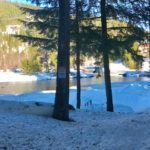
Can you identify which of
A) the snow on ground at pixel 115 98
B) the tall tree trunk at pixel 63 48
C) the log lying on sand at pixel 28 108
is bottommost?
the snow on ground at pixel 115 98

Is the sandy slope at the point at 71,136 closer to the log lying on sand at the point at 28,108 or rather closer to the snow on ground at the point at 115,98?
the log lying on sand at the point at 28,108

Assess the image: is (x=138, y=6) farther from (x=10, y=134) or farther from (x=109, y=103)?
(x=10, y=134)

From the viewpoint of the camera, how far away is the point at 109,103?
19953 mm

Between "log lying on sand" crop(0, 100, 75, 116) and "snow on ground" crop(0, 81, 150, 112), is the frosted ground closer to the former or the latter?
"log lying on sand" crop(0, 100, 75, 116)

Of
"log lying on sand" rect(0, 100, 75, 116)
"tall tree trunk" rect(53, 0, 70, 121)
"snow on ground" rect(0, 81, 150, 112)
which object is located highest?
"tall tree trunk" rect(53, 0, 70, 121)

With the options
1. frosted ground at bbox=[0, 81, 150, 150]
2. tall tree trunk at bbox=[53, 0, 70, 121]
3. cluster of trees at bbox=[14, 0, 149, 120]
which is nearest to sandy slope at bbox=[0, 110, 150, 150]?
frosted ground at bbox=[0, 81, 150, 150]

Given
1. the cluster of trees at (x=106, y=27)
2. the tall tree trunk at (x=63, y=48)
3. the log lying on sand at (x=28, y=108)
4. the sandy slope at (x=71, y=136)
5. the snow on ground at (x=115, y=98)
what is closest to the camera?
the sandy slope at (x=71, y=136)

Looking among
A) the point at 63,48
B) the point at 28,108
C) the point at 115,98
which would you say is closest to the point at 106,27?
→ the point at 28,108

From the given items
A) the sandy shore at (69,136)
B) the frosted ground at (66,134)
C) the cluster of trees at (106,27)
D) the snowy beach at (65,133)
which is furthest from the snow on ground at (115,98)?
the sandy shore at (69,136)

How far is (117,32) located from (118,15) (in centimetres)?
81

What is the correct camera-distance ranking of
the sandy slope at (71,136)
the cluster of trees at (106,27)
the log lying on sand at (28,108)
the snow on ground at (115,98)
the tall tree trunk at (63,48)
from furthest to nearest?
the snow on ground at (115,98)
the cluster of trees at (106,27)
the log lying on sand at (28,108)
the tall tree trunk at (63,48)
the sandy slope at (71,136)

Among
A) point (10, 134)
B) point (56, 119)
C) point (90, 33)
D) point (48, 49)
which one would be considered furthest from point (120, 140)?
point (48, 49)

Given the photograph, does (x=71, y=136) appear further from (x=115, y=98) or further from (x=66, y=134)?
(x=115, y=98)

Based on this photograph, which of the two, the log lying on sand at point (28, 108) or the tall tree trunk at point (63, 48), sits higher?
the tall tree trunk at point (63, 48)
